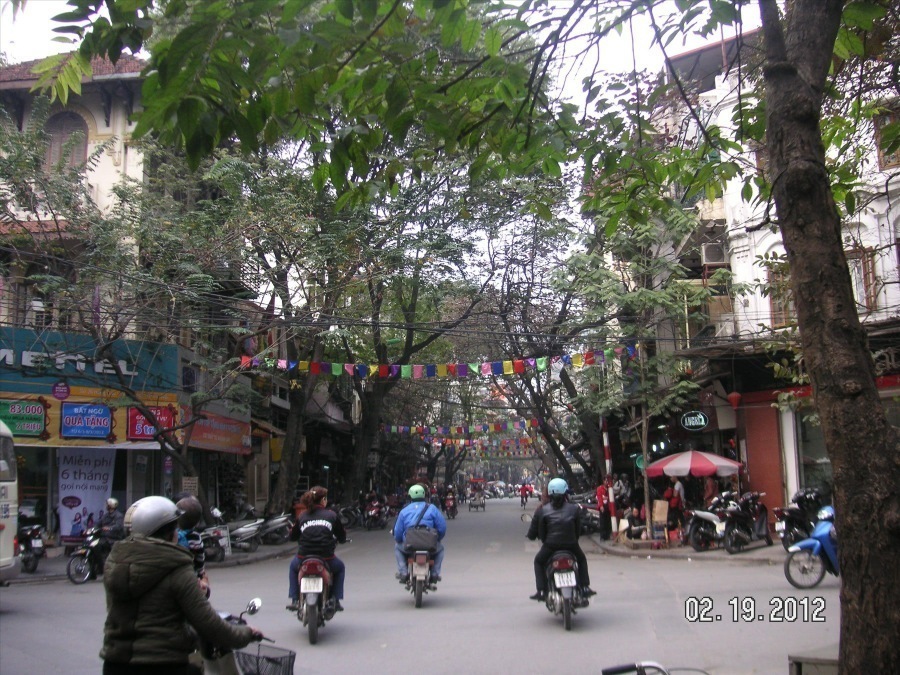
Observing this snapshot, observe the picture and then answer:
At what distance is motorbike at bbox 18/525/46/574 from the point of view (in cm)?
1425

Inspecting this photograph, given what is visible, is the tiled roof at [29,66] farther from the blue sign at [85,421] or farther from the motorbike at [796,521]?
the motorbike at [796,521]

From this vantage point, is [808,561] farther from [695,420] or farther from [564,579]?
[695,420]

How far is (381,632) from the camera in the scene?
343 inches

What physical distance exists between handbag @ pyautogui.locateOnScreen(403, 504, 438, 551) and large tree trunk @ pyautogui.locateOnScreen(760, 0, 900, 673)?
7.46 m

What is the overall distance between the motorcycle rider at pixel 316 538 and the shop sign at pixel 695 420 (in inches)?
502

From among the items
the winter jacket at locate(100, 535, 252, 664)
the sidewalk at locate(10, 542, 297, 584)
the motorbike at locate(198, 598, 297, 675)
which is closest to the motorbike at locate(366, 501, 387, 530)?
the sidewalk at locate(10, 542, 297, 584)

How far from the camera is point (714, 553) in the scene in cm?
1570

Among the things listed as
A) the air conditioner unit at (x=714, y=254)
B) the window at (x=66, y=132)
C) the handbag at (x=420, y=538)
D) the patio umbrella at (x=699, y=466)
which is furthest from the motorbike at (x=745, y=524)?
the window at (x=66, y=132)

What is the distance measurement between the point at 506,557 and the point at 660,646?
33.2 ft

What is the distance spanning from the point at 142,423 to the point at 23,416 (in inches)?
105

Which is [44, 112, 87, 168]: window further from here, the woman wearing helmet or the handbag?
the woman wearing helmet

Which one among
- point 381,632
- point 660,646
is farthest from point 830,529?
point 381,632

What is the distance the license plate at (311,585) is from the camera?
8180 mm

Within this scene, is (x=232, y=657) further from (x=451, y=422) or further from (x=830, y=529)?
(x=451, y=422)
